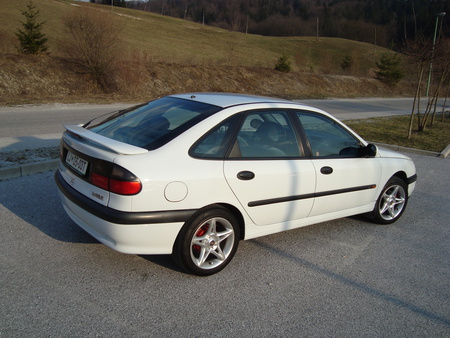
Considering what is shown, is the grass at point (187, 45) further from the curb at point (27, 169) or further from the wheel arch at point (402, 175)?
the wheel arch at point (402, 175)

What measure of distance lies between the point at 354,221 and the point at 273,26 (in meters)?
119

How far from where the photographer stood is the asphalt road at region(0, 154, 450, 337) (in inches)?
115

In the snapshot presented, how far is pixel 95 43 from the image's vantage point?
20578 mm

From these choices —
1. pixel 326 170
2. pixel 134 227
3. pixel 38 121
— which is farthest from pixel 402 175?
pixel 38 121

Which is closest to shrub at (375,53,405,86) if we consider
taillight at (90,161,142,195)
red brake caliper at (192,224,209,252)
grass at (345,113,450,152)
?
grass at (345,113,450,152)

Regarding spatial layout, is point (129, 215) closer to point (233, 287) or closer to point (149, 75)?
point (233, 287)

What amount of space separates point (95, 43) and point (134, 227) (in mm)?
19614

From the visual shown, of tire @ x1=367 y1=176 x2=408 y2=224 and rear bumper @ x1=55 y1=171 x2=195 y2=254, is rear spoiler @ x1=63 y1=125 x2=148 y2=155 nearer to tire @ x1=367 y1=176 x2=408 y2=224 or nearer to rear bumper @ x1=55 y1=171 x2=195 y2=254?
rear bumper @ x1=55 y1=171 x2=195 y2=254

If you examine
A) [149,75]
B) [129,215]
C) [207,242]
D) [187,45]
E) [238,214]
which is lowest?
[207,242]

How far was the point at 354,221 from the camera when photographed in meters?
5.29

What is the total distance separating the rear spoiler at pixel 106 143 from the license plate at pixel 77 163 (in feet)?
0.58

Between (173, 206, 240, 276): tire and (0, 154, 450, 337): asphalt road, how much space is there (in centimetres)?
12

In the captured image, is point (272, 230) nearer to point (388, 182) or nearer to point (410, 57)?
point (388, 182)

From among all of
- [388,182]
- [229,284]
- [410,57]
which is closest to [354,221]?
[388,182]
